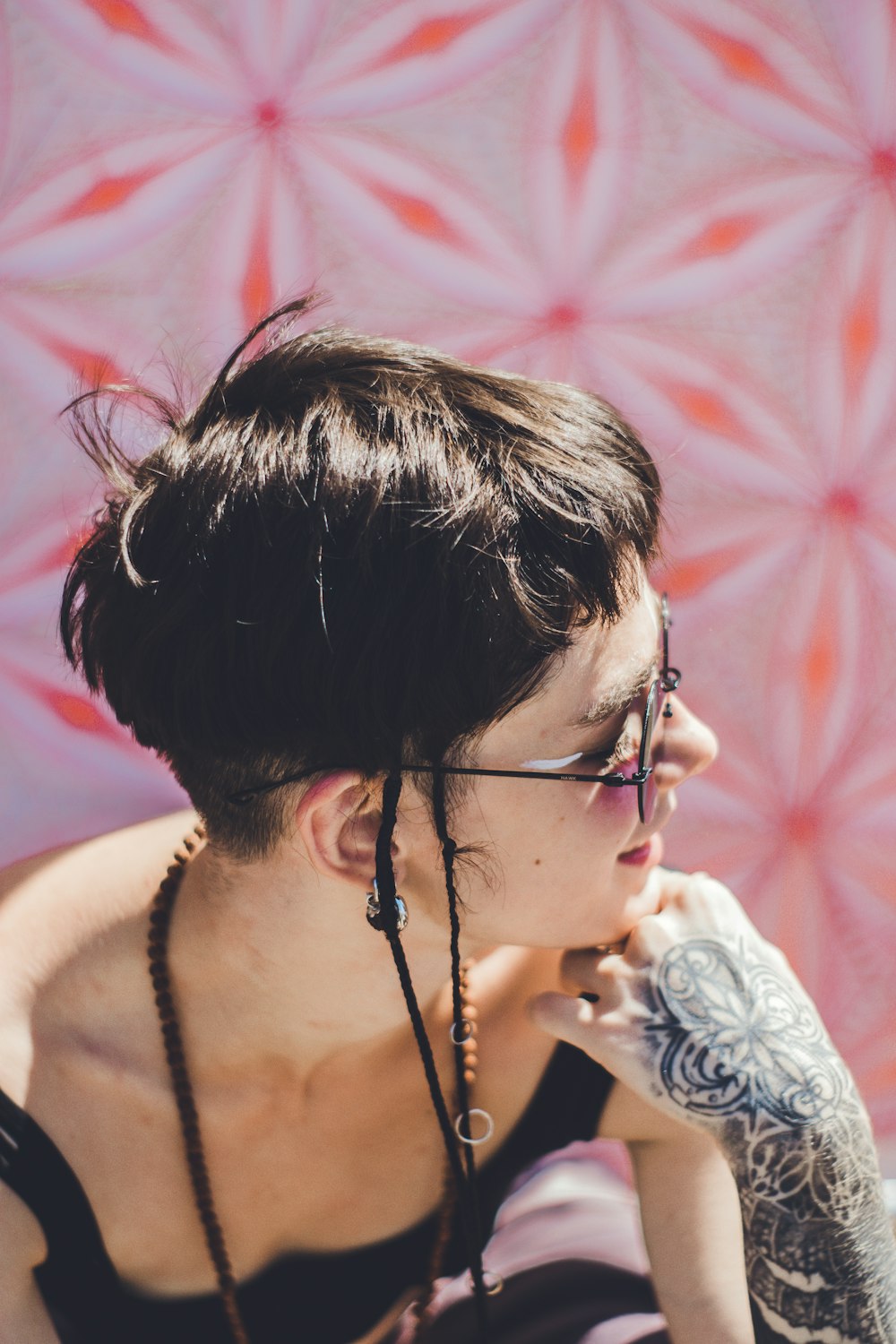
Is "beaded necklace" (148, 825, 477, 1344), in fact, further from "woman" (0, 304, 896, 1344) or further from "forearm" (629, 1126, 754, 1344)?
"forearm" (629, 1126, 754, 1344)

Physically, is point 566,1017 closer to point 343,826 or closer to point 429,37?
point 343,826

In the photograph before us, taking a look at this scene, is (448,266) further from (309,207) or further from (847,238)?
(847,238)

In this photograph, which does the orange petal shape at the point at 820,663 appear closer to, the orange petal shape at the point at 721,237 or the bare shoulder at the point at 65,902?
the orange petal shape at the point at 721,237

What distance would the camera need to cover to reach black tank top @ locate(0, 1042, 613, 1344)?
5.06ft

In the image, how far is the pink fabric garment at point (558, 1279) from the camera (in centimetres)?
186

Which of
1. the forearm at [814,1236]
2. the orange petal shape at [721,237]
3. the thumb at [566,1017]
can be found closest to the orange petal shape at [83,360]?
the orange petal shape at [721,237]

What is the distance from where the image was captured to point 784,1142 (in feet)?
5.13

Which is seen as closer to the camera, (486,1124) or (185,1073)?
(185,1073)

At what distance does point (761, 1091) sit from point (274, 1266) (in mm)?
805

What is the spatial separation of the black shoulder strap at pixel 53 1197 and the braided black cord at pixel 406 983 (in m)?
0.51

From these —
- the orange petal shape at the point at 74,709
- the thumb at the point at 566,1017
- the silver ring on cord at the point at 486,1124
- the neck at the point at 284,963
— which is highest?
the orange petal shape at the point at 74,709

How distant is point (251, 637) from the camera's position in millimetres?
1259

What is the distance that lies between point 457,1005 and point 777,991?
47cm

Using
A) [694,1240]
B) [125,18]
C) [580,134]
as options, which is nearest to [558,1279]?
[694,1240]
